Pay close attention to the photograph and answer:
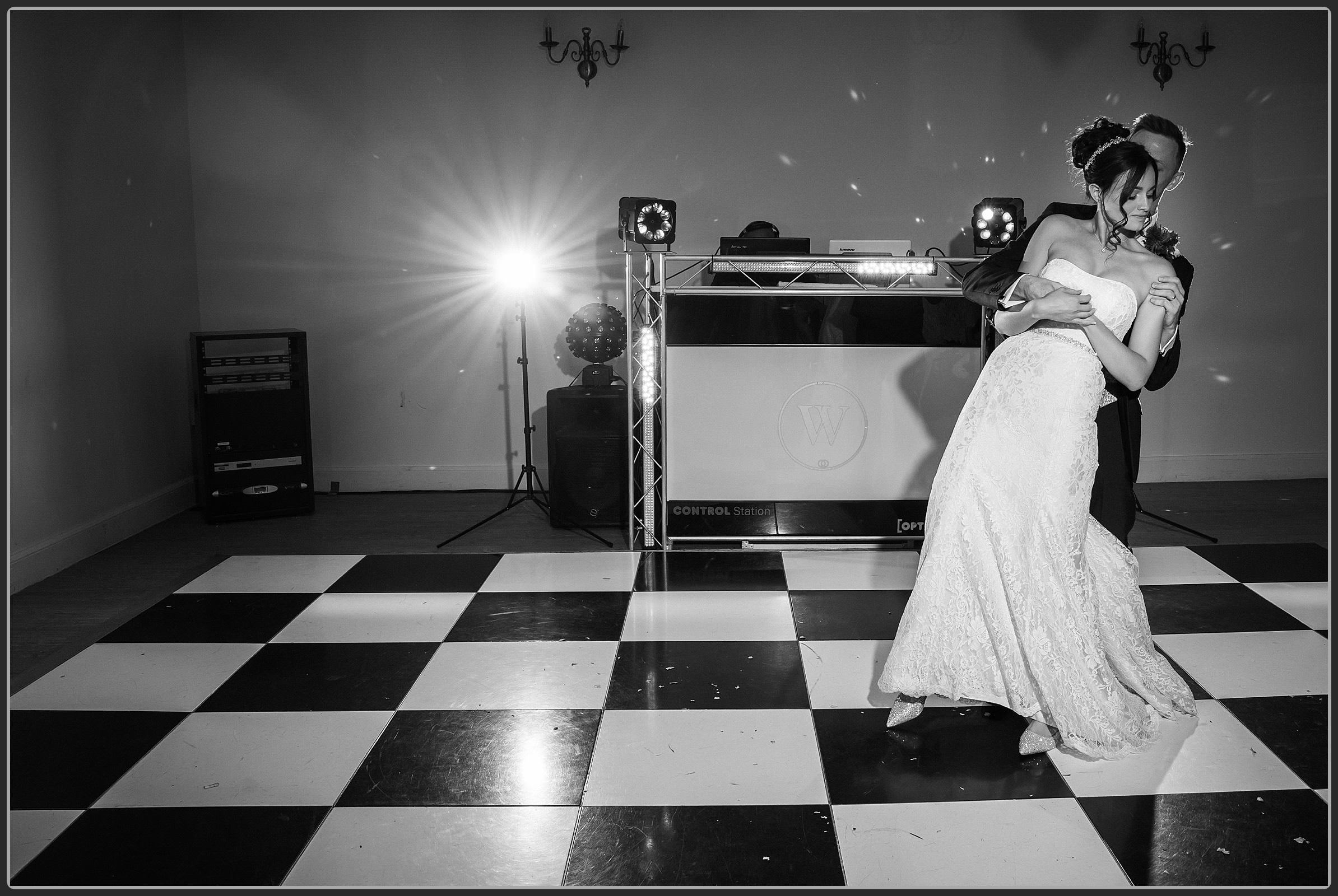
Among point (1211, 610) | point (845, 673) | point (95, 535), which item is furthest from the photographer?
point (95, 535)

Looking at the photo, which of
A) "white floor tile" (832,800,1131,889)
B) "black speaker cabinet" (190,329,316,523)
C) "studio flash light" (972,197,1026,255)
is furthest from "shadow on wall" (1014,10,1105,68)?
"white floor tile" (832,800,1131,889)

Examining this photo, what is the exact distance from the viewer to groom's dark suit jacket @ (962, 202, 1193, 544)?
245 centimetres

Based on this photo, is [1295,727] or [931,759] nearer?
[931,759]

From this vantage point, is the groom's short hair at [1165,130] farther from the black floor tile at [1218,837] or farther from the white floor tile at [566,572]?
the white floor tile at [566,572]

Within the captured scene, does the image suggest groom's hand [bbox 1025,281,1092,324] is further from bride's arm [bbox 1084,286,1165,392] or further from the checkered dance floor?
the checkered dance floor

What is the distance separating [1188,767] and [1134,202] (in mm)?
1229

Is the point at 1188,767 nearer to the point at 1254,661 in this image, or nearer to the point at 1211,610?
the point at 1254,661

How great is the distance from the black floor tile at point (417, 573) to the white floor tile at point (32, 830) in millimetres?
1558

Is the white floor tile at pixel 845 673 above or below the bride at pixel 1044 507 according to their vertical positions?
below

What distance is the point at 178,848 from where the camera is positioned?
200 cm

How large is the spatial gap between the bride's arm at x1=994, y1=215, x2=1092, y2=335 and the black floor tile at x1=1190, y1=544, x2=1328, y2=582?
1.97m

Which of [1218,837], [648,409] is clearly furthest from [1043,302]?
[648,409]

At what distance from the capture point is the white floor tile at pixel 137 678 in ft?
8.93

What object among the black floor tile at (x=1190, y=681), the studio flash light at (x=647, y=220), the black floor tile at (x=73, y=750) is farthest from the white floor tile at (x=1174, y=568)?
the black floor tile at (x=73, y=750)
